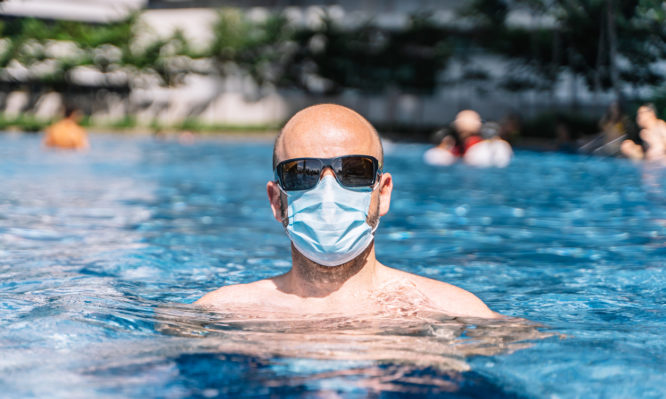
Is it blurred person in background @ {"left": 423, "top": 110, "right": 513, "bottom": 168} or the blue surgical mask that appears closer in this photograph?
the blue surgical mask

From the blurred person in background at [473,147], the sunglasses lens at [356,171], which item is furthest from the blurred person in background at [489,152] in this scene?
the sunglasses lens at [356,171]

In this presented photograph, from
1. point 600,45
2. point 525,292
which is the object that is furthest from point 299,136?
point 600,45

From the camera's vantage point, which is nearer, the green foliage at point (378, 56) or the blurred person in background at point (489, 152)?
the blurred person in background at point (489, 152)

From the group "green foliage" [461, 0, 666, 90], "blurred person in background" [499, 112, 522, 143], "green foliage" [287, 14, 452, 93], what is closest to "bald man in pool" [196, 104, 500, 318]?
"green foliage" [461, 0, 666, 90]

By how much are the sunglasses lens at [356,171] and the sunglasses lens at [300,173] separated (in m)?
0.09

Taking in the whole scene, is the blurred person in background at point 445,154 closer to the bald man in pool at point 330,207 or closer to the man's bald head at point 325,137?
the bald man in pool at point 330,207

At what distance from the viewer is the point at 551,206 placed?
10.7m

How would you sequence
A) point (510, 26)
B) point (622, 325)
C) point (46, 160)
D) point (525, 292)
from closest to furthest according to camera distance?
point (622, 325), point (525, 292), point (46, 160), point (510, 26)

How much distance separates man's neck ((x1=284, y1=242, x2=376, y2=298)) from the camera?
11.3 ft

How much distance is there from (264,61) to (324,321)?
39858 millimetres

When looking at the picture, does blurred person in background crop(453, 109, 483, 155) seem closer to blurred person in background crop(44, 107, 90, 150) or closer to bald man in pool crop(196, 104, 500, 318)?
blurred person in background crop(44, 107, 90, 150)

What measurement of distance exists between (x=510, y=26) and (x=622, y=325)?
32434 millimetres

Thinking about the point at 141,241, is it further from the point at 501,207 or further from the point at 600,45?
the point at 600,45

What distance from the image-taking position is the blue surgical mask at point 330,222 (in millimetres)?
3262
